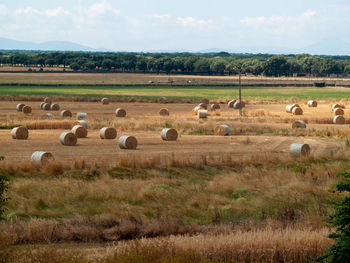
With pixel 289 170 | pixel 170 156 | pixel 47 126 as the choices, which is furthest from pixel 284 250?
pixel 47 126

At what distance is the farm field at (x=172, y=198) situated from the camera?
17.3 meters

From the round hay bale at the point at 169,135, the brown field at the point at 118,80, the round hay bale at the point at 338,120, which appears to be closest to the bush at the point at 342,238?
the round hay bale at the point at 169,135

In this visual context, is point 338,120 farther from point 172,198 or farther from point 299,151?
point 172,198

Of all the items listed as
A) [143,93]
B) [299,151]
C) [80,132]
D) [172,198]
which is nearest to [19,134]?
[80,132]

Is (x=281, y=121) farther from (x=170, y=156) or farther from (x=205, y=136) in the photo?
(x=170, y=156)

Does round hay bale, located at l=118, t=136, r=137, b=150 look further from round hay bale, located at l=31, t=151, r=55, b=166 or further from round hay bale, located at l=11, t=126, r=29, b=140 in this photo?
round hay bale, located at l=11, t=126, r=29, b=140

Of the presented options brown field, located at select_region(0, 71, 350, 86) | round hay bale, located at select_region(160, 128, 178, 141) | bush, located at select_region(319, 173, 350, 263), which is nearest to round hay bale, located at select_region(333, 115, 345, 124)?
round hay bale, located at select_region(160, 128, 178, 141)

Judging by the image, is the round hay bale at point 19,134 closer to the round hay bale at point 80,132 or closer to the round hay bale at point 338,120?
the round hay bale at point 80,132

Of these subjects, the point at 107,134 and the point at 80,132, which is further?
the point at 80,132

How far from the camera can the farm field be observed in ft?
56.8

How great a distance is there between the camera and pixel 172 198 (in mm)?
25781

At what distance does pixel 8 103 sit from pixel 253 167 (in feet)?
162

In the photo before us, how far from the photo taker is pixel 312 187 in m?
27.3

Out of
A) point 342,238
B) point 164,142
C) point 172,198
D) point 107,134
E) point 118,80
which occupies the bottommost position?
point 172,198
